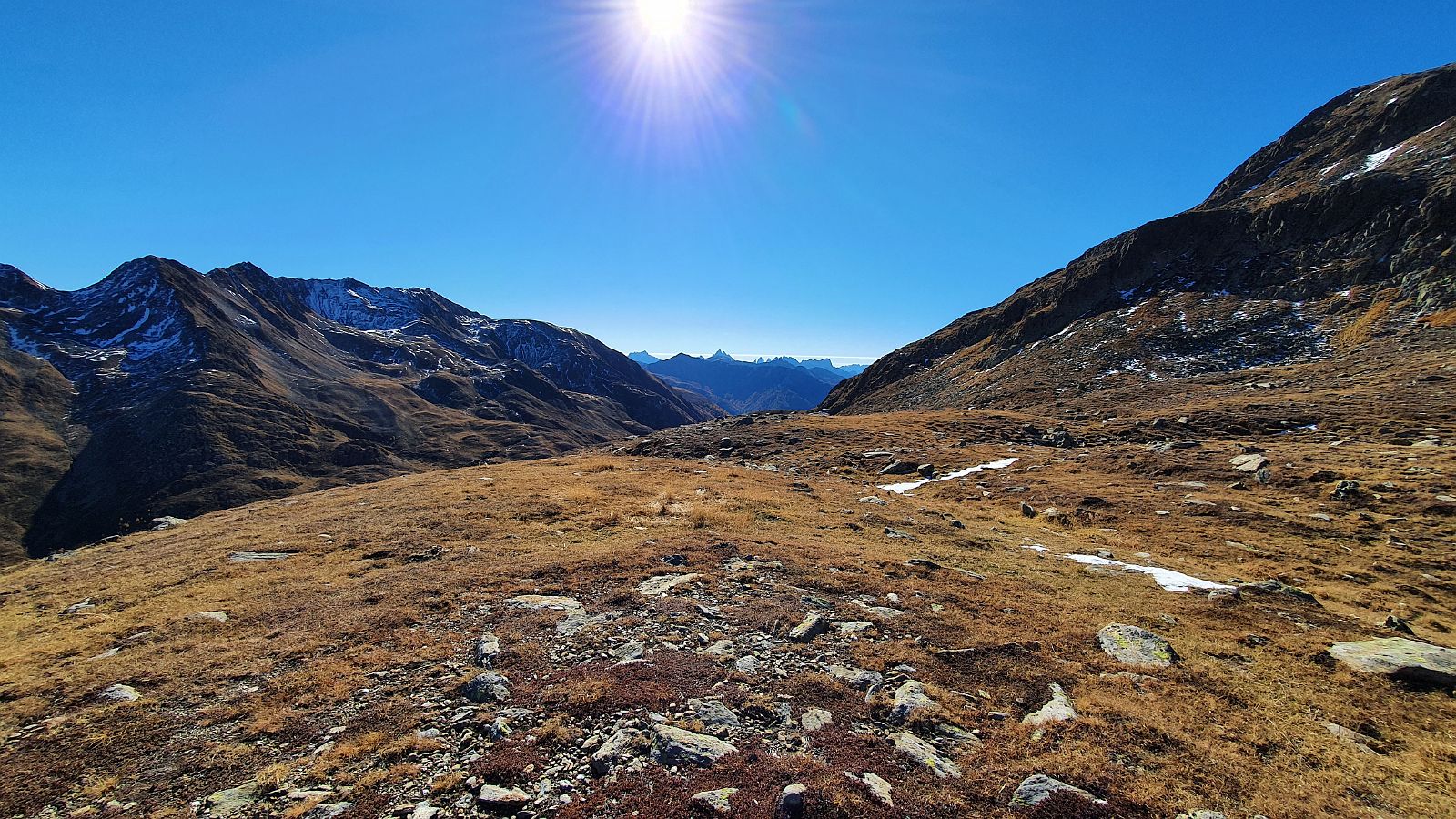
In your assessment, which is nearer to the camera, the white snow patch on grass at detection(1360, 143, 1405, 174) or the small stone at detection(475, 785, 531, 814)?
the small stone at detection(475, 785, 531, 814)

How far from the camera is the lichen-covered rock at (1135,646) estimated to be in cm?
1202

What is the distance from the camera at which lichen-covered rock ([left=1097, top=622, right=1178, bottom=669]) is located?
12.0m

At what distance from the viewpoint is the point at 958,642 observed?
12.9m

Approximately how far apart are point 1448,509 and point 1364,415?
63.3ft

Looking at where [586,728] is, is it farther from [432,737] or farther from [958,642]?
[958,642]

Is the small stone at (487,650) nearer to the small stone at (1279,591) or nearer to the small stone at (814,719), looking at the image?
the small stone at (814,719)

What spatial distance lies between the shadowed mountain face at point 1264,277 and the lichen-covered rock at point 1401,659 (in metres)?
61.9

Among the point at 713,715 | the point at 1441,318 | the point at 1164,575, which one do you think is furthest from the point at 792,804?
the point at 1441,318

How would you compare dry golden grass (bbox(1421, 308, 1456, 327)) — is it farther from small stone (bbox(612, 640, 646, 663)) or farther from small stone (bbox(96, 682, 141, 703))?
small stone (bbox(96, 682, 141, 703))

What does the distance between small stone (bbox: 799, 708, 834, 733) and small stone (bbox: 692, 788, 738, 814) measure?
2.23 metres

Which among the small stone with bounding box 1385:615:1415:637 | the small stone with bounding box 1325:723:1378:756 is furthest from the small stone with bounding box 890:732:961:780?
the small stone with bounding box 1385:615:1415:637

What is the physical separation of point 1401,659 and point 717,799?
50.8ft

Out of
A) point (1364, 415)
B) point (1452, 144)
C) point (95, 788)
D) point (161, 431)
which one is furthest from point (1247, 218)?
point (161, 431)

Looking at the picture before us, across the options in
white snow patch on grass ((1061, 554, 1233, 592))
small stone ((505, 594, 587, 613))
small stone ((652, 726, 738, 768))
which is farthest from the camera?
white snow patch on grass ((1061, 554, 1233, 592))
